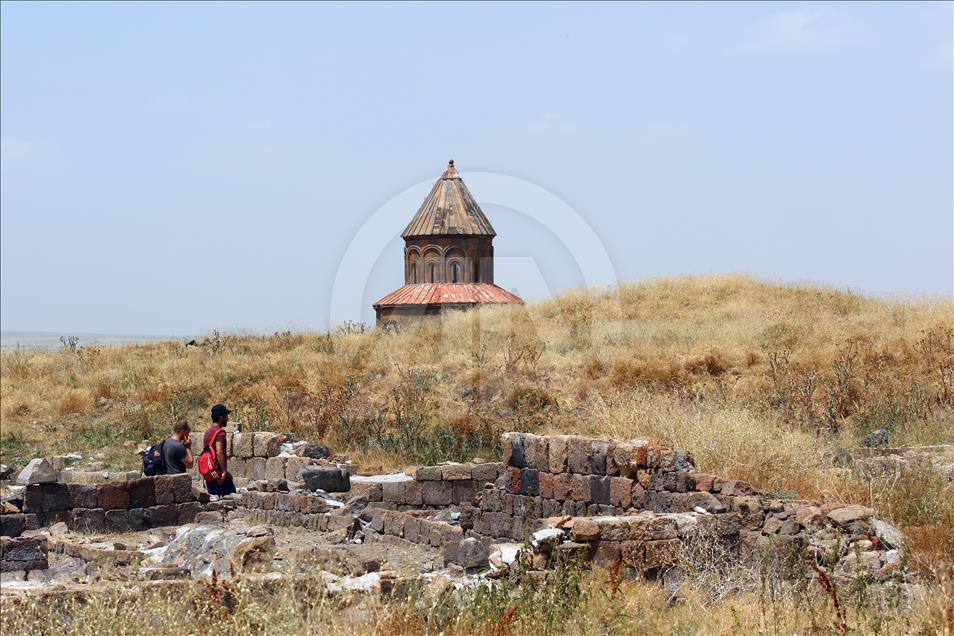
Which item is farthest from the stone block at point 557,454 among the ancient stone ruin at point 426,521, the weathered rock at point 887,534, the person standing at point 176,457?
the person standing at point 176,457

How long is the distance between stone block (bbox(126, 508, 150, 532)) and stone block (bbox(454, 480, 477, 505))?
376cm

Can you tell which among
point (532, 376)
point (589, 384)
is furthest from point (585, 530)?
point (532, 376)

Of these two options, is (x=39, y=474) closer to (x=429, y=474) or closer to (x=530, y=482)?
(x=429, y=474)

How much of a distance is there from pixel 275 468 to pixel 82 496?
10.3ft

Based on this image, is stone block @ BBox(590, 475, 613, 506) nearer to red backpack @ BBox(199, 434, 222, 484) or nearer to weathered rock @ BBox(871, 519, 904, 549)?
weathered rock @ BBox(871, 519, 904, 549)

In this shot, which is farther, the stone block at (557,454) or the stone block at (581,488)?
the stone block at (557,454)

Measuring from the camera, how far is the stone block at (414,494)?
14922 millimetres

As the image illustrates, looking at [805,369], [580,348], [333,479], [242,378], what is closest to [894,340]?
[805,369]

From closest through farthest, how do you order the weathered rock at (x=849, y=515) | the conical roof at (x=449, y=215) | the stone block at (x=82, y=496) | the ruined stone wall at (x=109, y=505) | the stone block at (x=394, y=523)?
the weathered rock at (x=849, y=515) → the stone block at (x=394, y=523) → the ruined stone wall at (x=109, y=505) → the stone block at (x=82, y=496) → the conical roof at (x=449, y=215)

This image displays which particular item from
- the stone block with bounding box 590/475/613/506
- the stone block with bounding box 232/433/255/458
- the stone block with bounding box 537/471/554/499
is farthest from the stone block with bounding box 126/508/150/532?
the stone block with bounding box 590/475/613/506

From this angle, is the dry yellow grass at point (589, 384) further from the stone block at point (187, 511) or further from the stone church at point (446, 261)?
the stone church at point (446, 261)

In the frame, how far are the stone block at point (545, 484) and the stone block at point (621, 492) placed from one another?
1065mm

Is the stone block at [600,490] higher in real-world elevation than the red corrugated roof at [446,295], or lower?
lower

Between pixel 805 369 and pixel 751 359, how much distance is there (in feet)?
4.73
